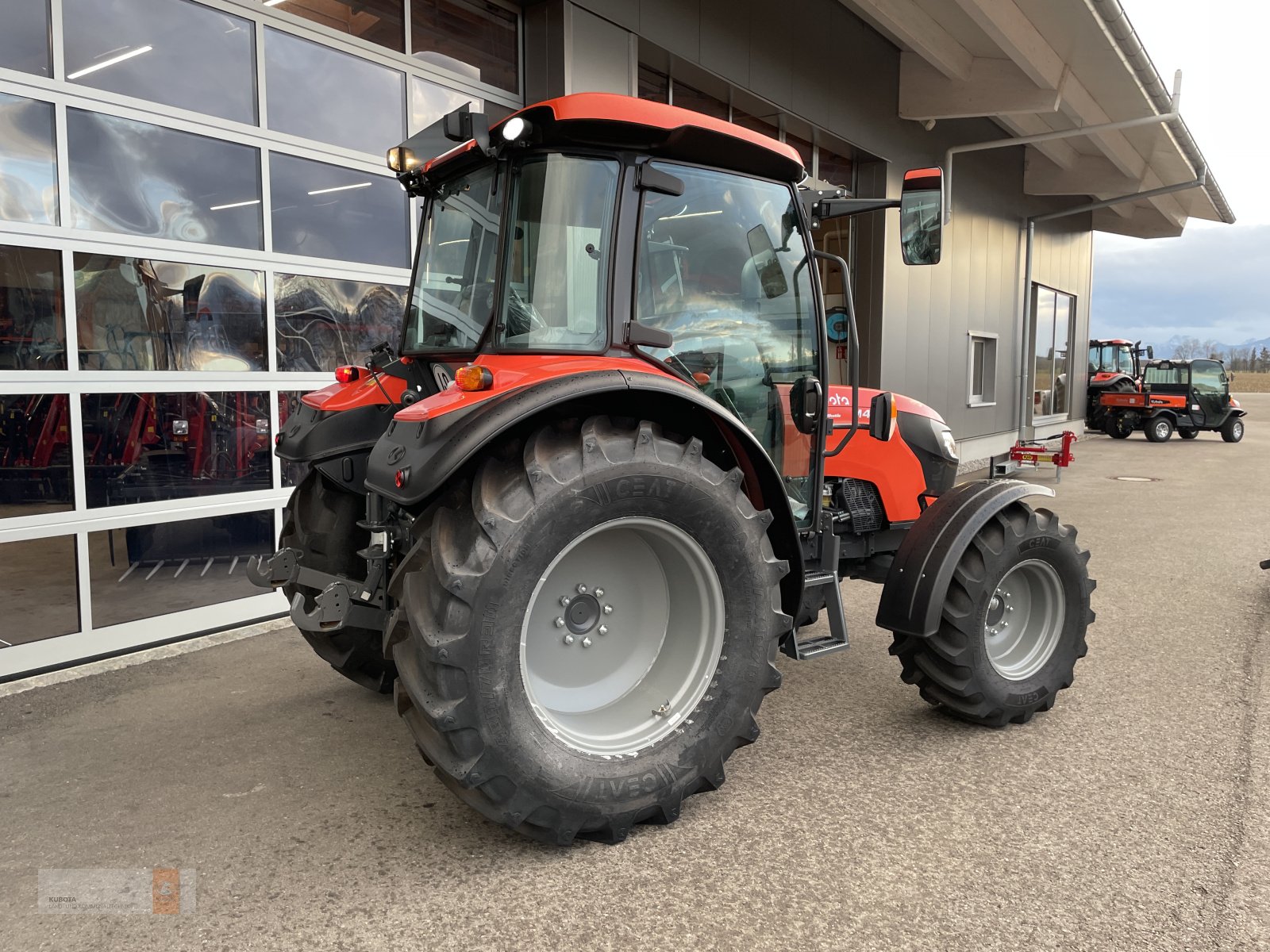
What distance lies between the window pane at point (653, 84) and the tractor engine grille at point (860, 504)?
4.45 metres

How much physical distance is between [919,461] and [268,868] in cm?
311

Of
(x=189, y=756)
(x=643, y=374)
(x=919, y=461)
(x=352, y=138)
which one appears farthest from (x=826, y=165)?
(x=189, y=756)

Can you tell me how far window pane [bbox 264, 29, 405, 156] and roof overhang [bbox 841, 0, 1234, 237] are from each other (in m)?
4.86

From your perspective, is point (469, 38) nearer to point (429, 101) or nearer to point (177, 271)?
point (429, 101)

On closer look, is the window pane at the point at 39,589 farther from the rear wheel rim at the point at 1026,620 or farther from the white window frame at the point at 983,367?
the white window frame at the point at 983,367

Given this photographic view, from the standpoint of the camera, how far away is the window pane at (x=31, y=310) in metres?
4.08

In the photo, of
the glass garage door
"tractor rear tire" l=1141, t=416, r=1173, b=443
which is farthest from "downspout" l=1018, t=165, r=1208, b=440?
the glass garage door

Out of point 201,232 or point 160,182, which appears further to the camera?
point 201,232

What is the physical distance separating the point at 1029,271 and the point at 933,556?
13887 mm

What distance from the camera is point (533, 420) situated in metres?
2.58

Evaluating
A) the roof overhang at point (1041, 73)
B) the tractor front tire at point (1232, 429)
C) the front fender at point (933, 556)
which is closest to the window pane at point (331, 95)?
the front fender at point (933, 556)

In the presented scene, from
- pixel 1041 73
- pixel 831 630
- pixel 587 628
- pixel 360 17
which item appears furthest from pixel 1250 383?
pixel 587 628

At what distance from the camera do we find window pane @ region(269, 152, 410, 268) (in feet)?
17.1

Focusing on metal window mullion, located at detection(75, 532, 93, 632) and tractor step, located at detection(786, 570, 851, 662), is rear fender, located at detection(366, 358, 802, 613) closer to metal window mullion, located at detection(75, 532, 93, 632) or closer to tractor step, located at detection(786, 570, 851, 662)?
tractor step, located at detection(786, 570, 851, 662)
